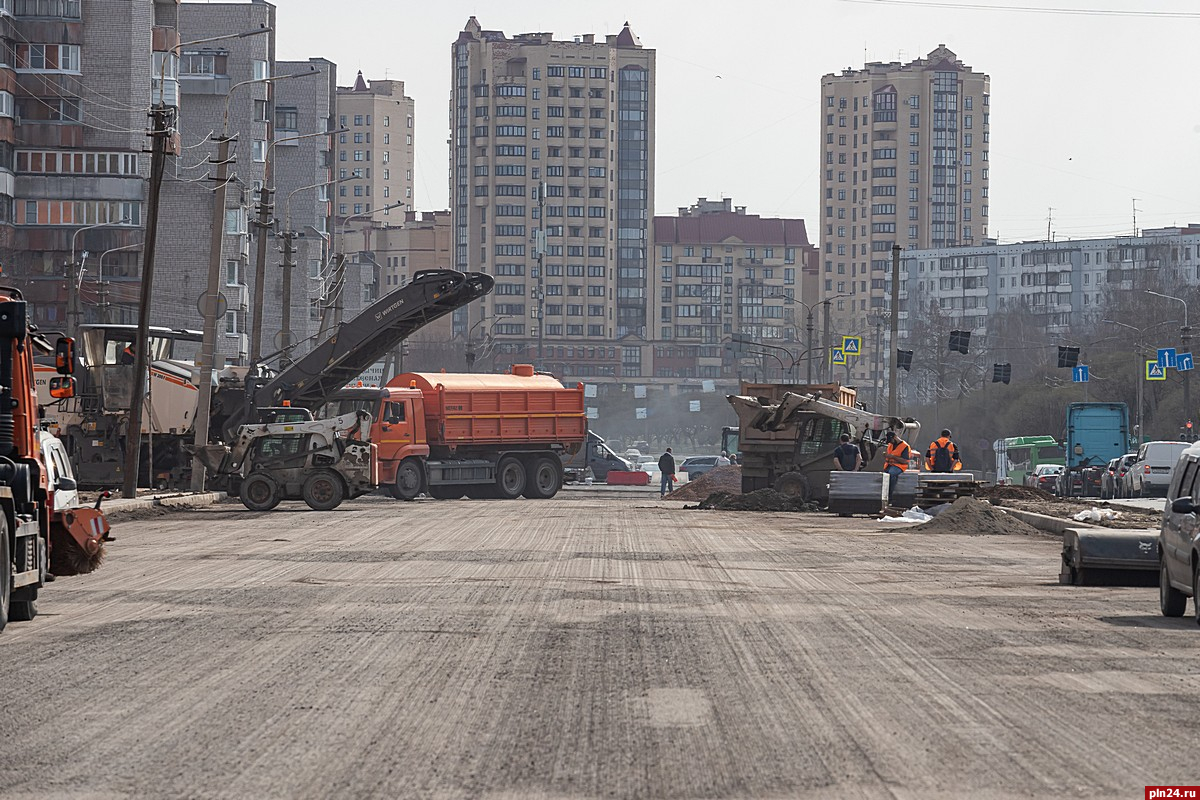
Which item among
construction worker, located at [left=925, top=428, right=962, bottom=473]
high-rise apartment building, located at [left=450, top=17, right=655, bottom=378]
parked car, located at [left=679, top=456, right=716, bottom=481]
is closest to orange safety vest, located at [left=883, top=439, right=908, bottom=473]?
construction worker, located at [left=925, top=428, right=962, bottom=473]

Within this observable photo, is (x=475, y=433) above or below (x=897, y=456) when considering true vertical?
above

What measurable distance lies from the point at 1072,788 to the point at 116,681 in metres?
5.62

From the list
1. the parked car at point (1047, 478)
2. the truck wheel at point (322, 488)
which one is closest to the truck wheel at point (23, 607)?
the truck wheel at point (322, 488)

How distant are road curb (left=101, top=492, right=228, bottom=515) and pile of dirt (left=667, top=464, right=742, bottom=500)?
Result: 56.1 ft

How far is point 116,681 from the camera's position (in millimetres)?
9562

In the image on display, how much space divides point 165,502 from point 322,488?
3232mm

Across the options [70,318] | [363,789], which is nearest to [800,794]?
[363,789]

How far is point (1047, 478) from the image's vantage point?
59.6 m

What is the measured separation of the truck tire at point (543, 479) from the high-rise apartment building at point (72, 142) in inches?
1571

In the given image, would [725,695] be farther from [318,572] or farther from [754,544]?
[754,544]

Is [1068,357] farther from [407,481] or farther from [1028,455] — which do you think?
[407,481]

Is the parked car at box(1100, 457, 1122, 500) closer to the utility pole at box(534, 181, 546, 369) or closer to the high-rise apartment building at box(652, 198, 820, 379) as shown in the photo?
the utility pole at box(534, 181, 546, 369)

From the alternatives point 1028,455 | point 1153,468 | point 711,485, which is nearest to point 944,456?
point 1153,468

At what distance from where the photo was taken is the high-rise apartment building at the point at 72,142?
79000mm
